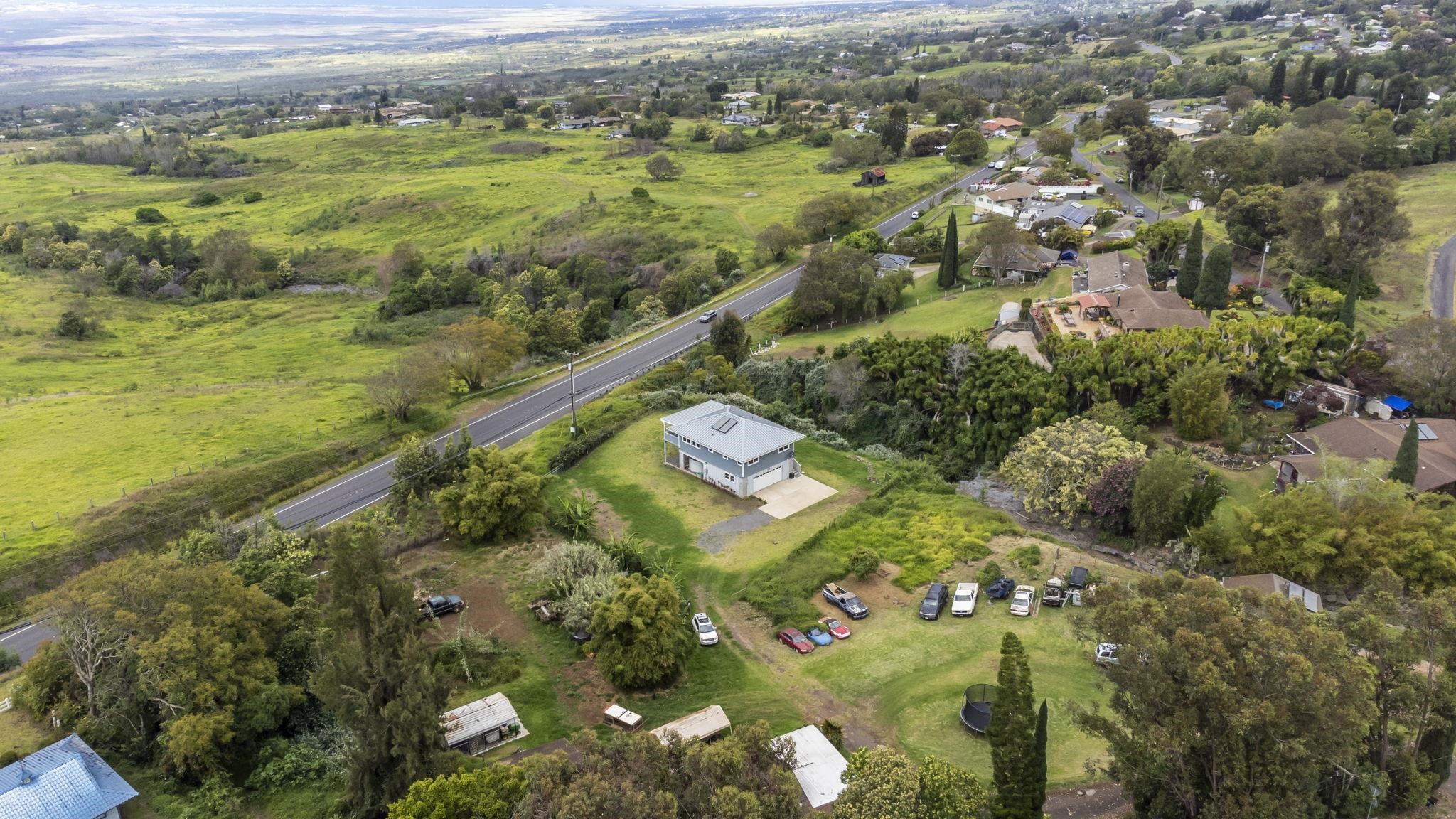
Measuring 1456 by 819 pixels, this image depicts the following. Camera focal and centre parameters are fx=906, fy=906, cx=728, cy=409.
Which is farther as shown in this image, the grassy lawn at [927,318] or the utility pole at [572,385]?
the grassy lawn at [927,318]

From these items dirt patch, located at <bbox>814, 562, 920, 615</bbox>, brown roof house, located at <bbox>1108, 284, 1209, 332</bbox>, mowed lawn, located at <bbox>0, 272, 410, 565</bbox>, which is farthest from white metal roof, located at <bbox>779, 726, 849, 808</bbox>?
brown roof house, located at <bbox>1108, 284, 1209, 332</bbox>

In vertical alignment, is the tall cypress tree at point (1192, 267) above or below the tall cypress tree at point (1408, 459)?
above

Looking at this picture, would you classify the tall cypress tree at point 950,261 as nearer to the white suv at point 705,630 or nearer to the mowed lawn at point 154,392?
the mowed lawn at point 154,392

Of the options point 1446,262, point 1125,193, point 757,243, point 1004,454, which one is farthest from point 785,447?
point 1125,193

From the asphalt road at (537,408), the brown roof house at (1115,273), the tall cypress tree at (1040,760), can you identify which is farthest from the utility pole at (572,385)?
the brown roof house at (1115,273)

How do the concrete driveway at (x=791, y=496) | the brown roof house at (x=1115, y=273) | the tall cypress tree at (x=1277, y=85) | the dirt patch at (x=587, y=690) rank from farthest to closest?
the tall cypress tree at (x=1277, y=85)
the brown roof house at (x=1115, y=273)
the concrete driveway at (x=791, y=496)
the dirt patch at (x=587, y=690)

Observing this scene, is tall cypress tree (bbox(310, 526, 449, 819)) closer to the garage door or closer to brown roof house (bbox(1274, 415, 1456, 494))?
the garage door
